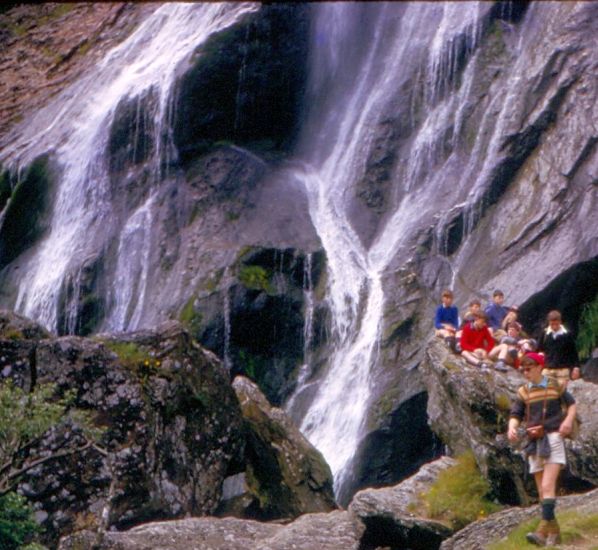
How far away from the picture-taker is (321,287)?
2423cm

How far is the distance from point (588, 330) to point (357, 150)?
10239mm

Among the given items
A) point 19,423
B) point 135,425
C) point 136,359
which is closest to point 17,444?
point 19,423

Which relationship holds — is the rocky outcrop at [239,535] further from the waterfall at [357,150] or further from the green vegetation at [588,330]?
the green vegetation at [588,330]

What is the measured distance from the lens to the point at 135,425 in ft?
49.0

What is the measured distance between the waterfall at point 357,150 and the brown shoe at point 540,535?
10645 millimetres

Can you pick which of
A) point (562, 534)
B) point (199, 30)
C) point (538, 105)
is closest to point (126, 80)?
point (199, 30)

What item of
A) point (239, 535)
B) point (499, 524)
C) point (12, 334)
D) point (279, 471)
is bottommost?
point (279, 471)

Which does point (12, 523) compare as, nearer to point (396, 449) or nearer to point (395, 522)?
point (395, 522)

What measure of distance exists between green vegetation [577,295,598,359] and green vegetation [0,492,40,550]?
43.1 feet

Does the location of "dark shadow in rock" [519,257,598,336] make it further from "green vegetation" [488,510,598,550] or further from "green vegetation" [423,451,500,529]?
"green vegetation" [488,510,598,550]

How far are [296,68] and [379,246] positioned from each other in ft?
27.3

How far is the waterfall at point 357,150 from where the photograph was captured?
21688mm

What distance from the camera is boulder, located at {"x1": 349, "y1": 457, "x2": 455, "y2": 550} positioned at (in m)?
11.9

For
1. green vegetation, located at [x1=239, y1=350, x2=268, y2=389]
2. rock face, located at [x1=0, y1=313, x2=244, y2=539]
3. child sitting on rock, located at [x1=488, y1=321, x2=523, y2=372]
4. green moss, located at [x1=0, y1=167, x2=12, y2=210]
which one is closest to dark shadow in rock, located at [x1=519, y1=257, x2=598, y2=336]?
child sitting on rock, located at [x1=488, y1=321, x2=523, y2=372]
